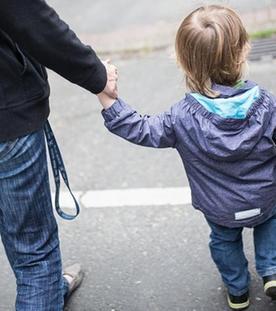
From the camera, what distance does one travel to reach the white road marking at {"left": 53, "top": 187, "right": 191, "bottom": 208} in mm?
3564

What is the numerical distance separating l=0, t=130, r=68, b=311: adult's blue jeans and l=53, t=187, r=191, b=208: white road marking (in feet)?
3.62

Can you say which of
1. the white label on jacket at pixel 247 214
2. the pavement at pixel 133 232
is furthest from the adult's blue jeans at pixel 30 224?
the white label on jacket at pixel 247 214

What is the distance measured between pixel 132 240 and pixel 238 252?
2.57ft

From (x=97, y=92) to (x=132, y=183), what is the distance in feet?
5.20

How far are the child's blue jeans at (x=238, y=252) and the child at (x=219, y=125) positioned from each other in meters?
0.08

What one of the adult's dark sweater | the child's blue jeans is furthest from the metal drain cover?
the adult's dark sweater

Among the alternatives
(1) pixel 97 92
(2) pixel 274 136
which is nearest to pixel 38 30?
(1) pixel 97 92

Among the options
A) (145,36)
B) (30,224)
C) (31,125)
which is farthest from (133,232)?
(145,36)

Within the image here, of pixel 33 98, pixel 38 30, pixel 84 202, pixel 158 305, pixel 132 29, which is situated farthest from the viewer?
pixel 132 29

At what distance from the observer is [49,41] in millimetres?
2023

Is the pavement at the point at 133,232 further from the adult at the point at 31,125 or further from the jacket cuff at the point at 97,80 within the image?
the jacket cuff at the point at 97,80

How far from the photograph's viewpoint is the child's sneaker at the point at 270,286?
254 centimetres

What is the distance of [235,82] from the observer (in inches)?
92.4

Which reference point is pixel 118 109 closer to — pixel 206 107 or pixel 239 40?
pixel 206 107
